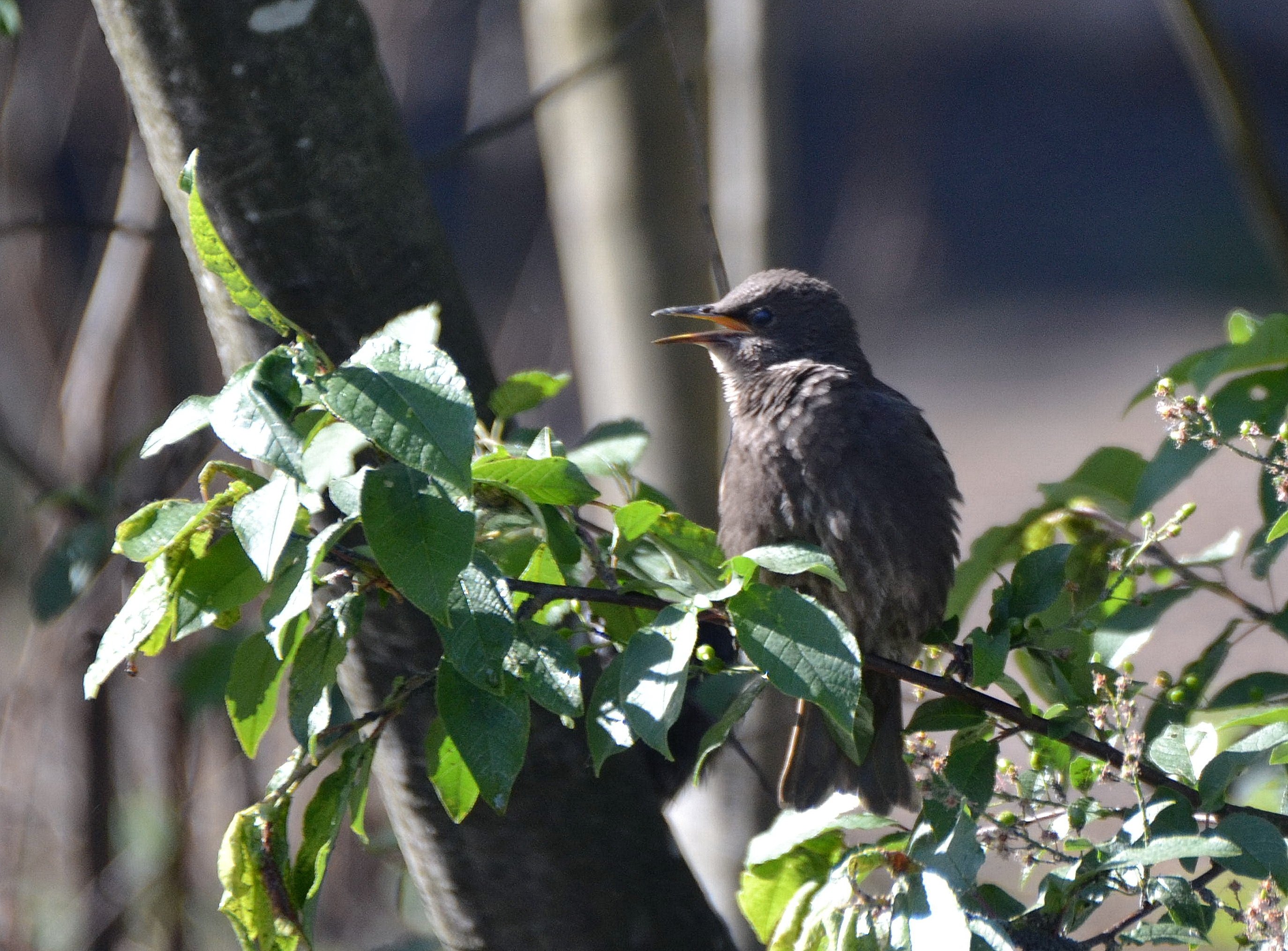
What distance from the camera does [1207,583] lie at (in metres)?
2.06

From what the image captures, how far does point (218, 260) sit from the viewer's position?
1516 mm

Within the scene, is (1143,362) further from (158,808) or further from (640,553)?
(640,553)

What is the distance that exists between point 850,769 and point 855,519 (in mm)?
458

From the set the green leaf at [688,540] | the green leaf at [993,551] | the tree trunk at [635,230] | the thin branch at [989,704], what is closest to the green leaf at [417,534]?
the thin branch at [989,704]

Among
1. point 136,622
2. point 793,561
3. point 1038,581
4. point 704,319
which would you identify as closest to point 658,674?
point 793,561

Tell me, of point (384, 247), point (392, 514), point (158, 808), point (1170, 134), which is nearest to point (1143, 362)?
point (1170, 134)

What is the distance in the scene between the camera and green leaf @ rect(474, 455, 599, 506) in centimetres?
161

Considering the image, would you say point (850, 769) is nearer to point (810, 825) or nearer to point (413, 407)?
point (810, 825)

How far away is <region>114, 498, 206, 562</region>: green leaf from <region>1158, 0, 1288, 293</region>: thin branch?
1.82 m

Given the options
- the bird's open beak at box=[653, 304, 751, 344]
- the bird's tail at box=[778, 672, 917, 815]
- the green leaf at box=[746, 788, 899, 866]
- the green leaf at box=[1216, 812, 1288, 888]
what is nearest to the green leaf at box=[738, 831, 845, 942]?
the green leaf at box=[746, 788, 899, 866]

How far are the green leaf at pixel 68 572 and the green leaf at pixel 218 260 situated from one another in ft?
4.45

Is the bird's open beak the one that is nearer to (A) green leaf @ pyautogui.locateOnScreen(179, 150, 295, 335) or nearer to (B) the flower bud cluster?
(A) green leaf @ pyautogui.locateOnScreen(179, 150, 295, 335)

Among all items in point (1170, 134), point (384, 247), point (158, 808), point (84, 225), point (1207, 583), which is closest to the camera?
point (1207, 583)

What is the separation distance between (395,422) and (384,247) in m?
0.97
